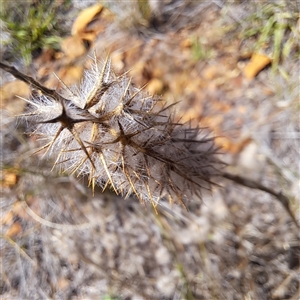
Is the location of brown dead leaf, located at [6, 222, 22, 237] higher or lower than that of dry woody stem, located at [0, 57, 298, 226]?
lower

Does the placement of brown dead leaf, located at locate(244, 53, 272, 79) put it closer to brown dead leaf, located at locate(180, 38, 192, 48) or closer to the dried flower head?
brown dead leaf, located at locate(180, 38, 192, 48)

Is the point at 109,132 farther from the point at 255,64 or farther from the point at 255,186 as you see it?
the point at 255,64

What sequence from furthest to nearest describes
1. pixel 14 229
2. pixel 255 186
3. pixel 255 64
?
pixel 255 64 → pixel 14 229 → pixel 255 186

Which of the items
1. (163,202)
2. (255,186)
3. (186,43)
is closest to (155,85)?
(186,43)

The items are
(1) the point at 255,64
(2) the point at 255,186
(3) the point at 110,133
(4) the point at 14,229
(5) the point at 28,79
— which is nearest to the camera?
(5) the point at 28,79

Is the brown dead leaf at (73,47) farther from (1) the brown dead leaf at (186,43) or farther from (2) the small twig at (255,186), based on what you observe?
(2) the small twig at (255,186)

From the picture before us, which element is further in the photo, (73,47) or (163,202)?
(73,47)

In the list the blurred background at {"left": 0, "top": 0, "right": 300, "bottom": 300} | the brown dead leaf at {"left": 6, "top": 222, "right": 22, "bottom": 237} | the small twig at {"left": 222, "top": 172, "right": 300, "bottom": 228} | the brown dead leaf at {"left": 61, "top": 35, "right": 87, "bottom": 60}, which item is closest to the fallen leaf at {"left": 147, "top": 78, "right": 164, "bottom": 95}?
the blurred background at {"left": 0, "top": 0, "right": 300, "bottom": 300}
